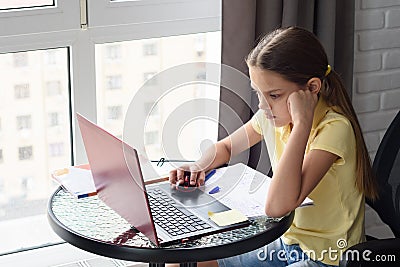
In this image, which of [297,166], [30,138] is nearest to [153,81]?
[30,138]

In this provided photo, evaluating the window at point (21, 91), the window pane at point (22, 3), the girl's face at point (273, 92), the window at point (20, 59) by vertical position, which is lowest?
the window at point (21, 91)

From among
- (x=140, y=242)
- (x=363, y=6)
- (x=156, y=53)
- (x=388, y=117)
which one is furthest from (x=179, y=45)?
(x=140, y=242)

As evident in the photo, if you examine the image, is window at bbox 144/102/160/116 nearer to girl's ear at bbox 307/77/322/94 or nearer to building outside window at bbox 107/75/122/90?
building outside window at bbox 107/75/122/90

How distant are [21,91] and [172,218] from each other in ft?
2.85

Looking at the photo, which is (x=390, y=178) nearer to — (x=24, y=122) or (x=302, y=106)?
(x=302, y=106)

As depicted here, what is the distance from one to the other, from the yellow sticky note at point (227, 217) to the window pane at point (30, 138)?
86cm

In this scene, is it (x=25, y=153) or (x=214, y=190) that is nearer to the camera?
(x=214, y=190)

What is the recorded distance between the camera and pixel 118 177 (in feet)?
5.38

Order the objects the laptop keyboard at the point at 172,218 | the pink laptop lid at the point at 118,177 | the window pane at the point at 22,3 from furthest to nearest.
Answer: the window pane at the point at 22,3
the laptop keyboard at the point at 172,218
the pink laptop lid at the point at 118,177

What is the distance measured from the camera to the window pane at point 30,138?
233cm

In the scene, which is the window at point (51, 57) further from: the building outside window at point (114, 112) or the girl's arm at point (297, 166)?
the girl's arm at point (297, 166)

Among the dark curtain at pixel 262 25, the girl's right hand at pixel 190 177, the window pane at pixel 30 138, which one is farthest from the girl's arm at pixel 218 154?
the window pane at pixel 30 138

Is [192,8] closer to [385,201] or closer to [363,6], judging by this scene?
[363,6]

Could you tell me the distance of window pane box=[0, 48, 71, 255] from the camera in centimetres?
233
